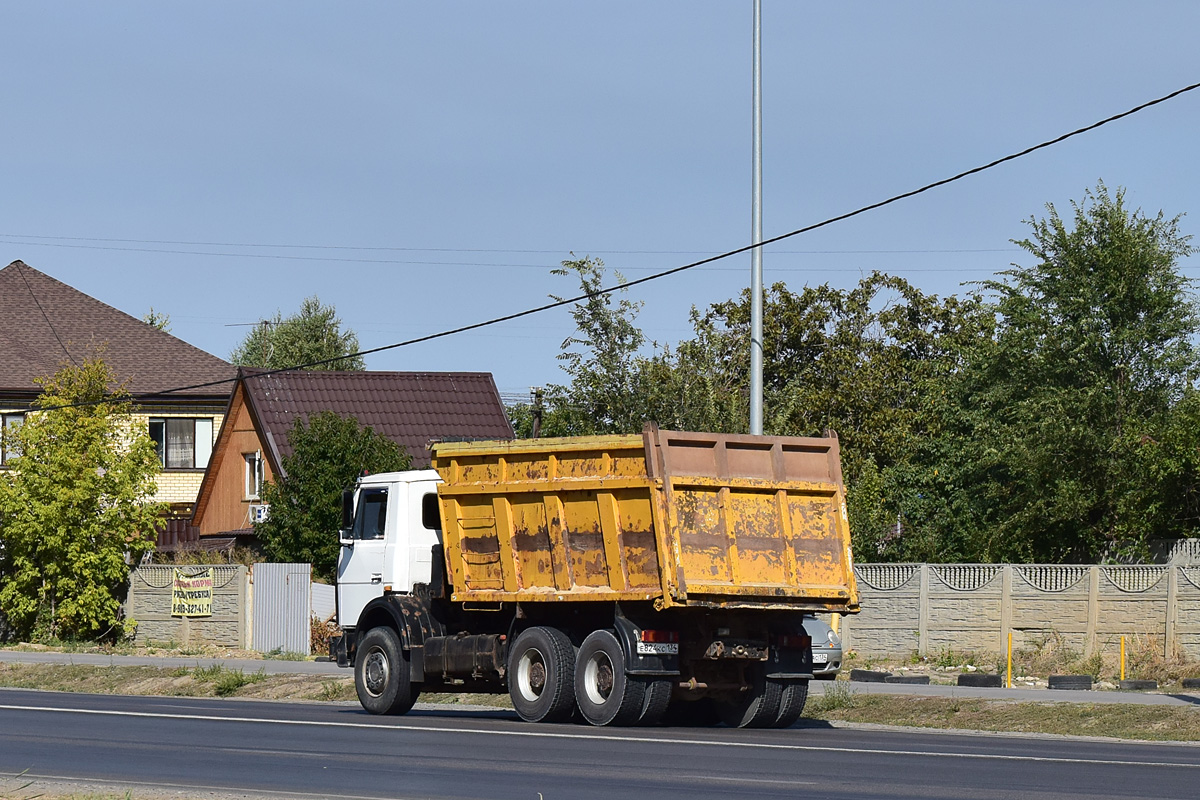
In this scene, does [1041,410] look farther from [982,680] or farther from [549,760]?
[549,760]

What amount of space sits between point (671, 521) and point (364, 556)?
5118 mm

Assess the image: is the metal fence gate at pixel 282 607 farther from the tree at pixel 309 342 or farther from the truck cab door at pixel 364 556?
the tree at pixel 309 342

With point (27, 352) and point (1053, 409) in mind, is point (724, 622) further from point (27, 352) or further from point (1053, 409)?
point (27, 352)

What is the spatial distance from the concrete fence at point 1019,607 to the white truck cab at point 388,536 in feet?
39.7

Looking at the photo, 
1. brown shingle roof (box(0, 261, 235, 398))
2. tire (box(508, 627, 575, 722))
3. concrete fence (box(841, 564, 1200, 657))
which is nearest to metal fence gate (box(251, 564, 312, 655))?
concrete fence (box(841, 564, 1200, 657))

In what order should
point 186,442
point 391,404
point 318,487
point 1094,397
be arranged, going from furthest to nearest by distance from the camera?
point 186,442, point 391,404, point 318,487, point 1094,397

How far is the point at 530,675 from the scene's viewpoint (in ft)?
61.1

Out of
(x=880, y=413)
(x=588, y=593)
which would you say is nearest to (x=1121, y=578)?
(x=588, y=593)

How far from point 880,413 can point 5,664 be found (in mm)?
37455

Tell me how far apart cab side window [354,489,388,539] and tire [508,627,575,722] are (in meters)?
2.75

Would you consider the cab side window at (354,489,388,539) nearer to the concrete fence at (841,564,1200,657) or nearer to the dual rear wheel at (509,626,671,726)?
the dual rear wheel at (509,626,671,726)

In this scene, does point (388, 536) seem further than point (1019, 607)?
No

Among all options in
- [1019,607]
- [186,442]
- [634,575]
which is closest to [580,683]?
[634,575]

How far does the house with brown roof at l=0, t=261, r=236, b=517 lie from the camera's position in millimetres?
54750
